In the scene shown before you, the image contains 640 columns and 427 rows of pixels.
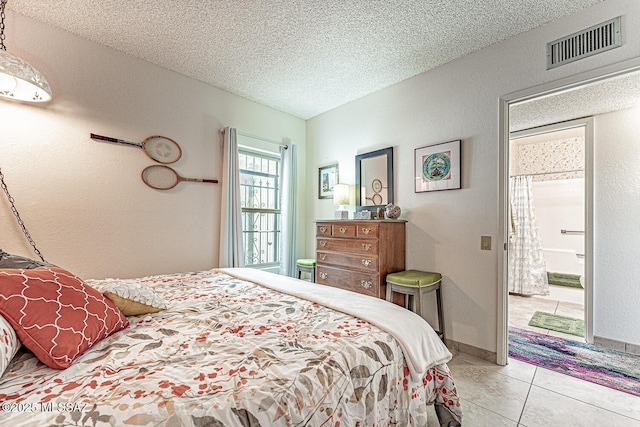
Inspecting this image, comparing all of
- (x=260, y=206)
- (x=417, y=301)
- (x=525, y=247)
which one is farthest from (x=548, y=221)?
(x=260, y=206)

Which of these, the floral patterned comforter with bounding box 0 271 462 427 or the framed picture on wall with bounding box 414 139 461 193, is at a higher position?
the framed picture on wall with bounding box 414 139 461 193

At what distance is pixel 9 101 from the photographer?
6.93ft

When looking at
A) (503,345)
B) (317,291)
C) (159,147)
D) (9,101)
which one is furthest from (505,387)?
(9,101)

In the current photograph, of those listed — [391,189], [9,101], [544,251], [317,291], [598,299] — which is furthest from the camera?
[544,251]

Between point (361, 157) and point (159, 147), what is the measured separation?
89.1 inches

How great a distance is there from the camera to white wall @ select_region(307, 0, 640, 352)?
2.13 metres

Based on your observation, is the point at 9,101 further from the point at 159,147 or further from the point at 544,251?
the point at 544,251

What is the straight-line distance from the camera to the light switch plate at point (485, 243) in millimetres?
2385

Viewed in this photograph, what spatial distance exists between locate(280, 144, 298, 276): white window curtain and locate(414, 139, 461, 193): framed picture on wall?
1.74 m

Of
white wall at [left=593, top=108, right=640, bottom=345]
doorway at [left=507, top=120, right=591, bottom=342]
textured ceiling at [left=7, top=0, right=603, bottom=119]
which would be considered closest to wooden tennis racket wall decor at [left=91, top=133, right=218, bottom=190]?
textured ceiling at [left=7, top=0, right=603, bottom=119]

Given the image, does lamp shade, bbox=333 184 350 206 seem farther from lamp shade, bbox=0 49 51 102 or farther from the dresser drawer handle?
lamp shade, bbox=0 49 51 102

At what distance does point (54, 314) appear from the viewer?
0.98 m

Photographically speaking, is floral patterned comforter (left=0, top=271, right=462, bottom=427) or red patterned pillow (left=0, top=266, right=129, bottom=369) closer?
floral patterned comforter (left=0, top=271, right=462, bottom=427)

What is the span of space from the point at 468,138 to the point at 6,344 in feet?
10.2
